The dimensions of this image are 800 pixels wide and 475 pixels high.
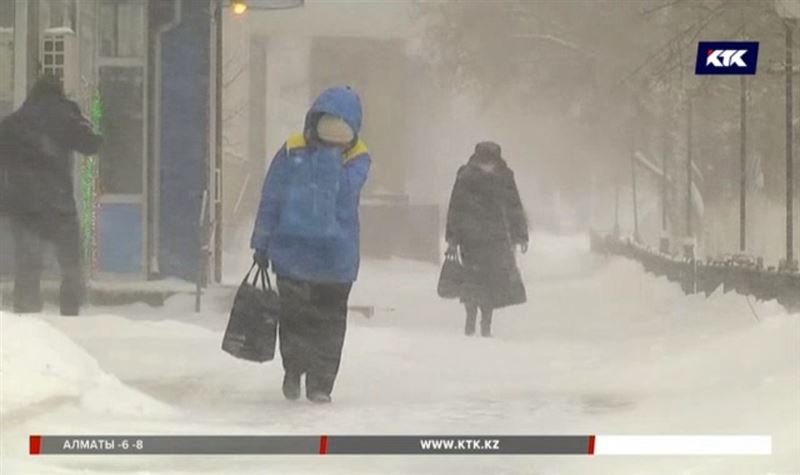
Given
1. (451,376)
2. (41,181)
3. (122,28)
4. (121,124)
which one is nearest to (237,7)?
(122,28)

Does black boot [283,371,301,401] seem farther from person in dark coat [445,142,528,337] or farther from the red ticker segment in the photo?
the red ticker segment

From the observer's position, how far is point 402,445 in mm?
3844

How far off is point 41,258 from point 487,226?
1.25 m

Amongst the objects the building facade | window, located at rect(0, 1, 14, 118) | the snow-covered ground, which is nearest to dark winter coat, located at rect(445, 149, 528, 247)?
the snow-covered ground

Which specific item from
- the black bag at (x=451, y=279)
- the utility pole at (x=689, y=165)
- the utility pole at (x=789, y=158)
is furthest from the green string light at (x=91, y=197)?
the utility pole at (x=789, y=158)

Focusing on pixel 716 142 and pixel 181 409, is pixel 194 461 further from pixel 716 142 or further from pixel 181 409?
Answer: pixel 716 142

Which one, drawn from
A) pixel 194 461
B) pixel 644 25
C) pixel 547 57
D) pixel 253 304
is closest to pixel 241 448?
pixel 194 461

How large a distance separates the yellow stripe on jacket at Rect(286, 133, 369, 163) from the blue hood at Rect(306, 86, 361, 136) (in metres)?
0.03

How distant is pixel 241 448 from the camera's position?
12.5 feet

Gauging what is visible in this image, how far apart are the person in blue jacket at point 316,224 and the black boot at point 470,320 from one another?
1.15 feet

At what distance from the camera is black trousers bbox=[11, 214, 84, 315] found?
12.8ft

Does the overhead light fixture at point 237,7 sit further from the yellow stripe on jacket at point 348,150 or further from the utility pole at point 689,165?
the utility pole at point 689,165

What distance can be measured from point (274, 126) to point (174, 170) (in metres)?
0.31

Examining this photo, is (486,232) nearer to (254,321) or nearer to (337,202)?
(337,202)
